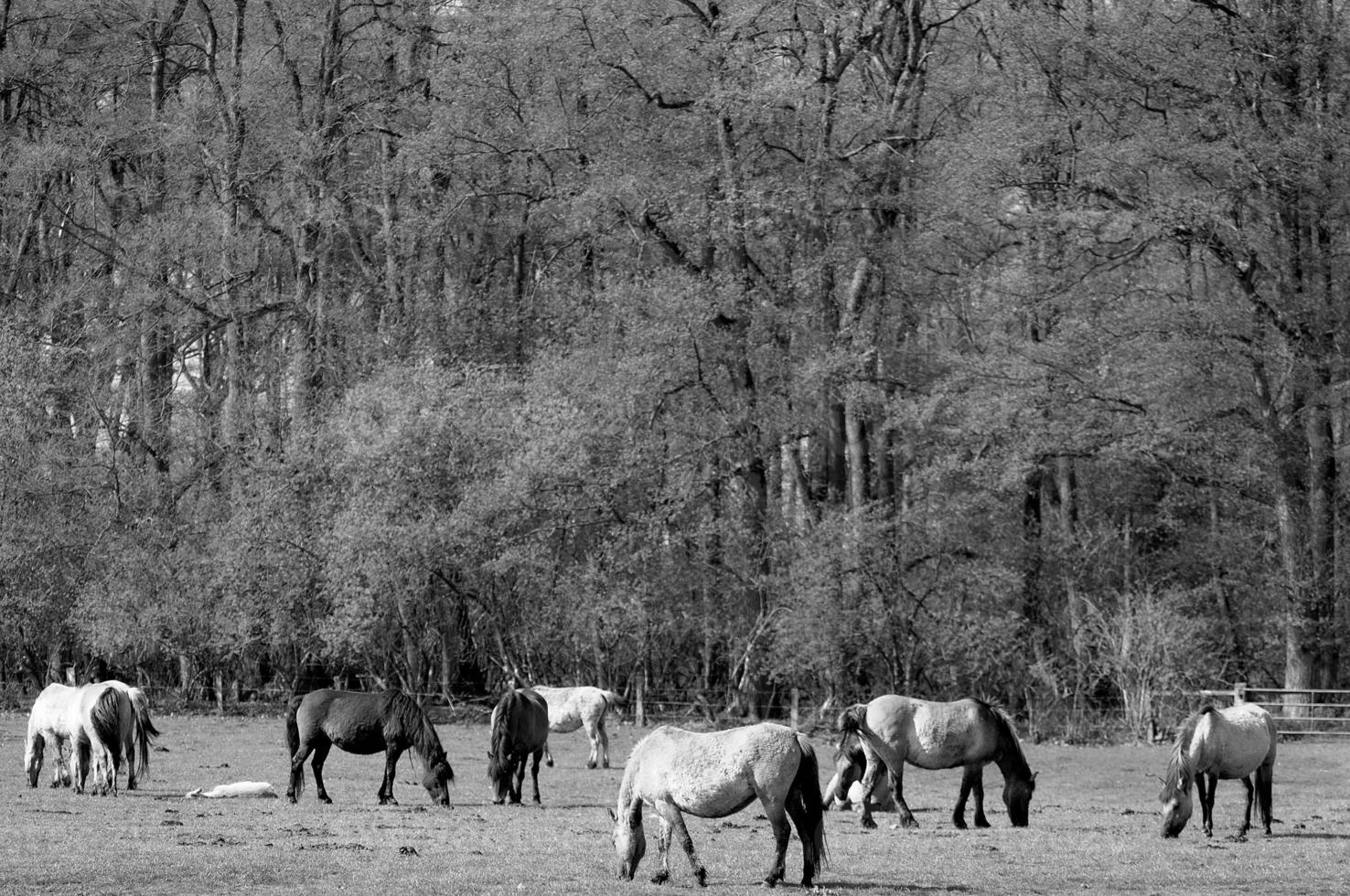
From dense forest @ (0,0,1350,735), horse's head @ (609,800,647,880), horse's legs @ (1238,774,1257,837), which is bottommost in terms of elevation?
horse's legs @ (1238,774,1257,837)

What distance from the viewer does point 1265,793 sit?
17.5 m

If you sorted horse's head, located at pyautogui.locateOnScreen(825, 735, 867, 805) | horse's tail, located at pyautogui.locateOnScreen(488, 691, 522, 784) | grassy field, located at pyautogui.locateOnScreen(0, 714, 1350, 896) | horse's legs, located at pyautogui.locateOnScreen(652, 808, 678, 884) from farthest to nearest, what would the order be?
horse's tail, located at pyautogui.locateOnScreen(488, 691, 522, 784) → horse's head, located at pyautogui.locateOnScreen(825, 735, 867, 805) → grassy field, located at pyautogui.locateOnScreen(0, 714, 1350, 896) → horse's legs, located at pyautogui.locateOnScreen(652, 808, 678, 884)

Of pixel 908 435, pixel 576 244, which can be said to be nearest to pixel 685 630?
pixel 908 435

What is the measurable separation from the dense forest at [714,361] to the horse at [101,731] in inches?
609

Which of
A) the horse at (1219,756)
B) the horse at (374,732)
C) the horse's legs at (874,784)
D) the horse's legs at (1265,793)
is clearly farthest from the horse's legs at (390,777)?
the horse's legs at (1265,793)

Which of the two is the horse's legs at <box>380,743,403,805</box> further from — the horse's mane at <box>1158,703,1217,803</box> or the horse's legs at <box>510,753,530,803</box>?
the horse's mane at <box>1158,703,1217,803</box>

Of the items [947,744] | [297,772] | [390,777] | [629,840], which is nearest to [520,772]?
[390,777]

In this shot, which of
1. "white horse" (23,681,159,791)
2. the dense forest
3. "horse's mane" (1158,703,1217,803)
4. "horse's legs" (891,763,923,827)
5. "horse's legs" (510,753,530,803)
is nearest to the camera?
"horse's mane" (1158,703,1217,803)

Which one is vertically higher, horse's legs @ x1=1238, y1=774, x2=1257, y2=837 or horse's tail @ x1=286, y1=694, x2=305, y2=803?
horse's tail @ x1=286, y1=694, x2=305, y2=803

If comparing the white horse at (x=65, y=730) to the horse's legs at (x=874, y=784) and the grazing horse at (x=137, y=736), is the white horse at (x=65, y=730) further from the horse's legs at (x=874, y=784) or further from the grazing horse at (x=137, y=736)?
the horse's legs at (x=874, y=784)

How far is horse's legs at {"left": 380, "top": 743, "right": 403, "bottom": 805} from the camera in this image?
18.3 metres

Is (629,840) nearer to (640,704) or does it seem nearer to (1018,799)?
(1018,799)

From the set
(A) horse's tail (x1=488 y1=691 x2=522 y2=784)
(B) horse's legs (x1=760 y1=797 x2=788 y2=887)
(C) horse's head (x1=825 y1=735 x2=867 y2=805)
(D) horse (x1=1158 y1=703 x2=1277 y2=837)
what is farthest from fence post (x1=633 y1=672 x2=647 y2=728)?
(B) horse's legs (x1=760 y1=797 x2=788 y2=887)

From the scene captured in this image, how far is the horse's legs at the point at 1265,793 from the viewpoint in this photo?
680 inches
